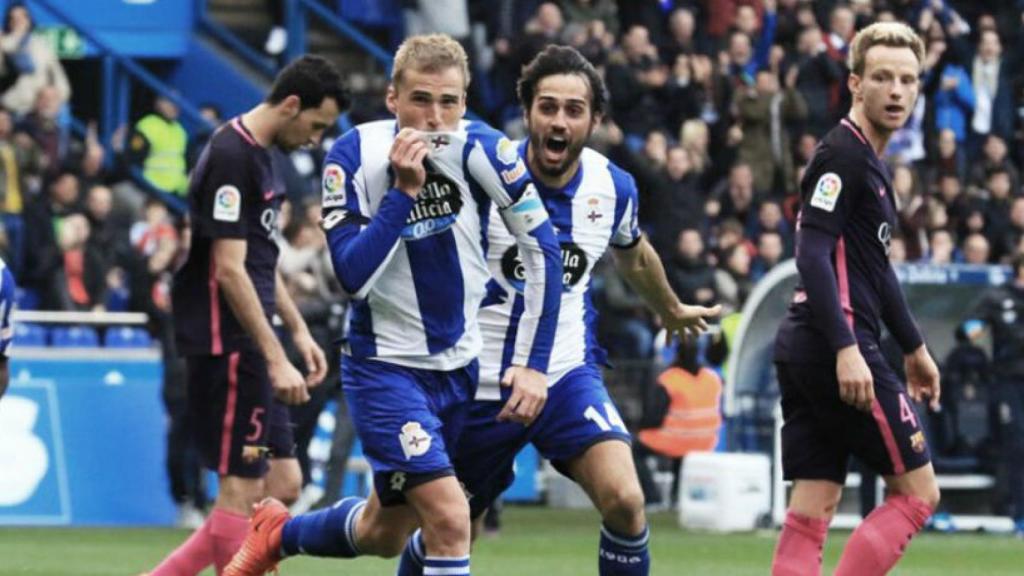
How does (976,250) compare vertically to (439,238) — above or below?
below

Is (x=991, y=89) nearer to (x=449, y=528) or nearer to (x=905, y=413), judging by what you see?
(x=905, y=413)

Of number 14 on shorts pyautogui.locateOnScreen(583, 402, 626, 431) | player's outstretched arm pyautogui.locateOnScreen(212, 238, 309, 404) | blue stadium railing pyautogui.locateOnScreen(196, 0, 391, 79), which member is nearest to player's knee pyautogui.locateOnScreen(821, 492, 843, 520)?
number 14 on shorts pyautogui.locateOnScreen(583, 402, 626, 431)

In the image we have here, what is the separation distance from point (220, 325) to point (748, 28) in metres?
15.1

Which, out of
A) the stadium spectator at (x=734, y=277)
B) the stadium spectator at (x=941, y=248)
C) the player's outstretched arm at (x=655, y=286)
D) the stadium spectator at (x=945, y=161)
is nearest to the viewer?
the player's outstretched arm at (x=655, y=286)

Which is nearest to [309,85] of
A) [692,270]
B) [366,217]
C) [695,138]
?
[366,217]

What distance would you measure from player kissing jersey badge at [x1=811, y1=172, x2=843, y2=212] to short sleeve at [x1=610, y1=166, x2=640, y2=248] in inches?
32.4

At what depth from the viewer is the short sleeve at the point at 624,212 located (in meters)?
9.52

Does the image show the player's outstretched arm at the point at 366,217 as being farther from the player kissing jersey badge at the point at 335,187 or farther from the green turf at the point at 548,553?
the green turf at the point at 548,553

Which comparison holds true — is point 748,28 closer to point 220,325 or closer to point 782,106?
point 782,106

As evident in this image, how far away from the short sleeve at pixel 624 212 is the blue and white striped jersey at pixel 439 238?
36.7 inches

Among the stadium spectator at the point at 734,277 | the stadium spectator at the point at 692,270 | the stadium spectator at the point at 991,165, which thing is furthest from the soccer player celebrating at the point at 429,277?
the stadium spectator at the point at 991,165

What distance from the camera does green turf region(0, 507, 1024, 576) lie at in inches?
528

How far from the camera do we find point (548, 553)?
1483cm

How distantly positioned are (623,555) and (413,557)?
31.3 inches
